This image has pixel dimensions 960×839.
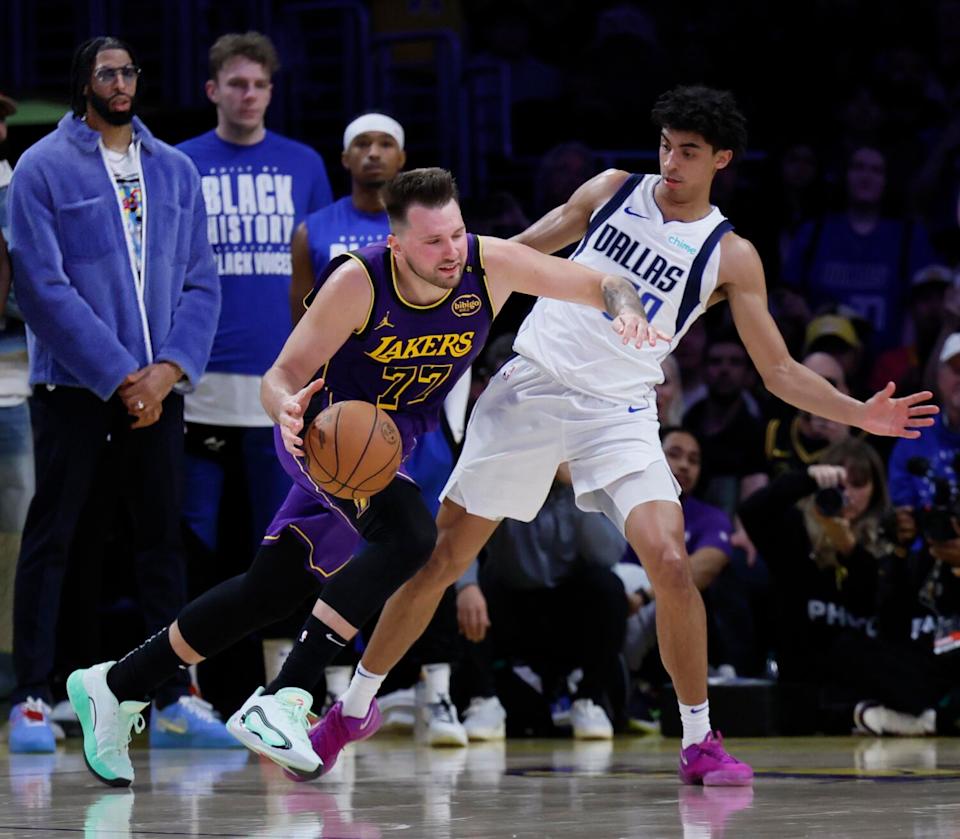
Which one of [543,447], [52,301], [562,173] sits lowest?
[543,447]

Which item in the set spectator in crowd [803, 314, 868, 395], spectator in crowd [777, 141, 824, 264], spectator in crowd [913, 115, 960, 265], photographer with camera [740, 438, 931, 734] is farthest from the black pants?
spectator in crowd [913, 115, 960, 265]

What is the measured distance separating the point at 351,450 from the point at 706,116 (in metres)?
1.61

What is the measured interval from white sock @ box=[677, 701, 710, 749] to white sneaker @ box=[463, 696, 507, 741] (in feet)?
7.51

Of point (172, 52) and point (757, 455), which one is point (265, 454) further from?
point (172, 52)

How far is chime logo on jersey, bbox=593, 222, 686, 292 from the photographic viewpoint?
208 inches

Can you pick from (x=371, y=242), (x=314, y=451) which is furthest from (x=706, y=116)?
(x=371, y=242)

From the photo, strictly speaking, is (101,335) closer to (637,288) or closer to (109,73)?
Answer: (109,73)

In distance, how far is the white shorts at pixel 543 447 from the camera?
519 cm

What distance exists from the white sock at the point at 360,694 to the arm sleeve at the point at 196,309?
5.18 feet

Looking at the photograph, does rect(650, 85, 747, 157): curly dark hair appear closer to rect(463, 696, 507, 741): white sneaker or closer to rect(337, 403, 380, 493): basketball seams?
rect(337, 403, 380, 493): basketball seams

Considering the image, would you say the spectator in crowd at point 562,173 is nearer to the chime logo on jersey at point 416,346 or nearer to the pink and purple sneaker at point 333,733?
the chime logo on jersey at point 416,346

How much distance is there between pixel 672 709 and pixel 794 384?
95.6 inches

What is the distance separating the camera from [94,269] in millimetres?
6262

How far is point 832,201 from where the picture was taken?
9938 millimetres
